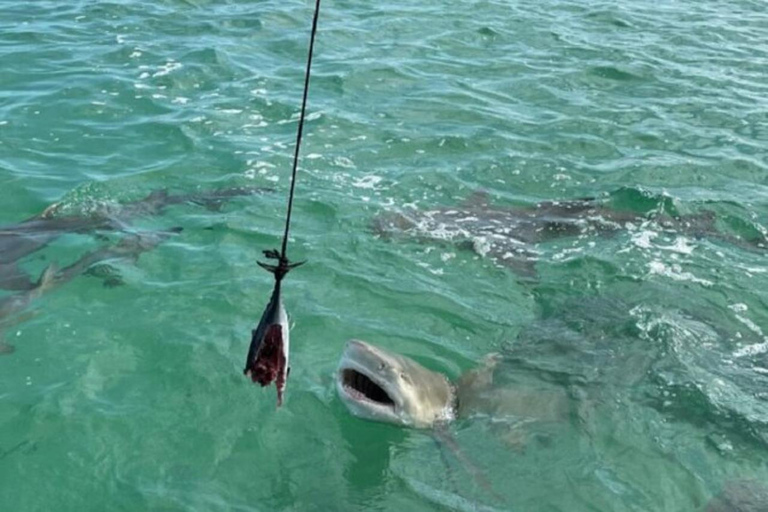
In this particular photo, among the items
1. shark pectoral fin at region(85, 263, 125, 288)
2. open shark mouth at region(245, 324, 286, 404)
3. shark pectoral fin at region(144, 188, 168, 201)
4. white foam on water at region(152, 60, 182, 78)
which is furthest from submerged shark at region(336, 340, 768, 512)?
white foam on water at region(152, 60, 182, 78)

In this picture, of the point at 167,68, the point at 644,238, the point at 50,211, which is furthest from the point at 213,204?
the point at 167,68

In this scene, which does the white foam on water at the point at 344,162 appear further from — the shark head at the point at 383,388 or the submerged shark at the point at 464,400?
the shark head at the point at 383,388

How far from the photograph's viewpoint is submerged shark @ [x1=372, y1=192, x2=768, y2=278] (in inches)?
366

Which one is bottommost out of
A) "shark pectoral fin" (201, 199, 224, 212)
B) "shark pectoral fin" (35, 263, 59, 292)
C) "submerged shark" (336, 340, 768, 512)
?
"shark pectoral fin" (35, 263, 59, 292)

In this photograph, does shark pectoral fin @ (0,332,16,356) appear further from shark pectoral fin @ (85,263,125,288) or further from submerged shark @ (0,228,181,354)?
shark pectoral fin @ (85,263,125,288)

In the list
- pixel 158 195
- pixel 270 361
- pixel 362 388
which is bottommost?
pixel 158 195

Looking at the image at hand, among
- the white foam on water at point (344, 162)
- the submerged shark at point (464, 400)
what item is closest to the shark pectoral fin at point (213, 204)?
the white foam on water at point (344, 162)

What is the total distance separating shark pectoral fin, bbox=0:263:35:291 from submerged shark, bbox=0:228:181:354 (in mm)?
87

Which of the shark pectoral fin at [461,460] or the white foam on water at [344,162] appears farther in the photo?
the white foam on water at [344,162]

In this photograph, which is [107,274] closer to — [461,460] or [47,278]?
[47,278]

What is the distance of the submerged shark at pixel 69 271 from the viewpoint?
7566mm

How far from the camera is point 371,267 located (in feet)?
28.7

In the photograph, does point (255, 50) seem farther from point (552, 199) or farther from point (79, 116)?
Answer: point (552, 199)

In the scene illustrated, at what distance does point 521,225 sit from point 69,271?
471 cm
